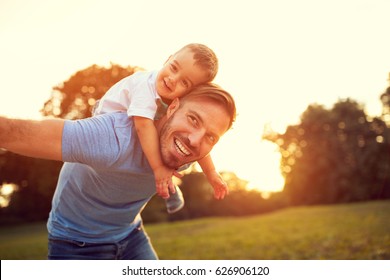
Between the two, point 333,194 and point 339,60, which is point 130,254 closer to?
point 339,60

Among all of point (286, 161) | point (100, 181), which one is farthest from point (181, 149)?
point (286, 161)

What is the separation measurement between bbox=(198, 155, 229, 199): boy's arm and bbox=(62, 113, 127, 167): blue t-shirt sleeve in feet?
2.17

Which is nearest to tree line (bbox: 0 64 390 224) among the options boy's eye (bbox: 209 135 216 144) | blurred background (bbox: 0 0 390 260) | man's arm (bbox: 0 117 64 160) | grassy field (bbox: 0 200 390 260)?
blurred background (bbox: 0 0 390 260)

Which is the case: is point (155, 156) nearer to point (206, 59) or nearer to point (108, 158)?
point (108, 158)

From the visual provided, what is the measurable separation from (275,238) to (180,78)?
5.63 m

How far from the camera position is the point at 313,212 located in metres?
11.0

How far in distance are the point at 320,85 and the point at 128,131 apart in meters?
3.14

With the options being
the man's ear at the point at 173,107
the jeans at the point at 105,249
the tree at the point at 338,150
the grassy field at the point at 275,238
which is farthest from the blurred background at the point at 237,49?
the grassy field at the point at 275,238

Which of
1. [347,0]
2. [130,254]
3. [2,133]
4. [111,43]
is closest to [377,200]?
[347,0]

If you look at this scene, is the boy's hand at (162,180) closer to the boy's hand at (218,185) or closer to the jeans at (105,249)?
the boy's hand at (218,185)

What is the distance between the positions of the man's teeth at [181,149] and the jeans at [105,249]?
74 centimetres

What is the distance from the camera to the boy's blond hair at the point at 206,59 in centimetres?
219
